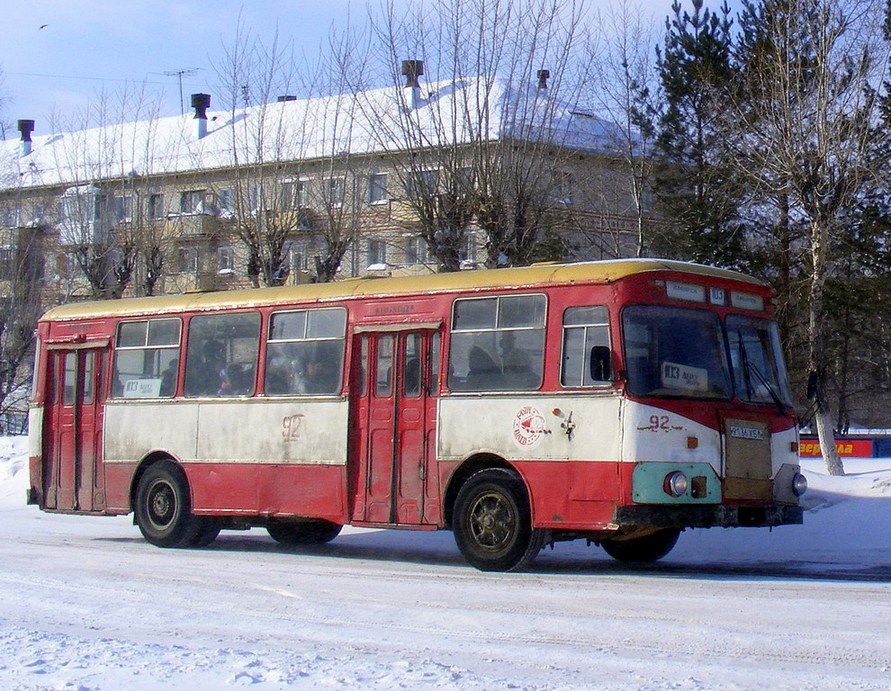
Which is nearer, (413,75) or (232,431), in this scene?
(232,431)

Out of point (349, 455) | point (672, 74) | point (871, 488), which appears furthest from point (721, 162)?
point (349, 455)

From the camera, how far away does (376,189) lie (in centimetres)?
3569

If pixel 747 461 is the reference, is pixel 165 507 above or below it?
below

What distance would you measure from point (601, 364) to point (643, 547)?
3068 mm

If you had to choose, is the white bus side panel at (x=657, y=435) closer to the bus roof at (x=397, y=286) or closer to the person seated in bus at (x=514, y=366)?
the person seated in bus at (x=514, y=366)

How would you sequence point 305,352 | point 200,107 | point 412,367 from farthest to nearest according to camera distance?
point 200,107, point 305,352, point 412,367

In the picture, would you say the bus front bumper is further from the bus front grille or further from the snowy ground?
the snowy ground

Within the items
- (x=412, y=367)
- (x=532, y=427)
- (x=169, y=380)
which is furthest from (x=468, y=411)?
(x=169, y=380)

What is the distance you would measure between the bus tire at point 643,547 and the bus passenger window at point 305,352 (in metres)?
3.45

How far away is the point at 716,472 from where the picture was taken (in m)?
13.2

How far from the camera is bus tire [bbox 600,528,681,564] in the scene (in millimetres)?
15047

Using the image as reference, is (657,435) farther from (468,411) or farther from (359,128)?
(359,128)

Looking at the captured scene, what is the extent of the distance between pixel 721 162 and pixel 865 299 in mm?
11152

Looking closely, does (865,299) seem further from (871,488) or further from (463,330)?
(463,330)
